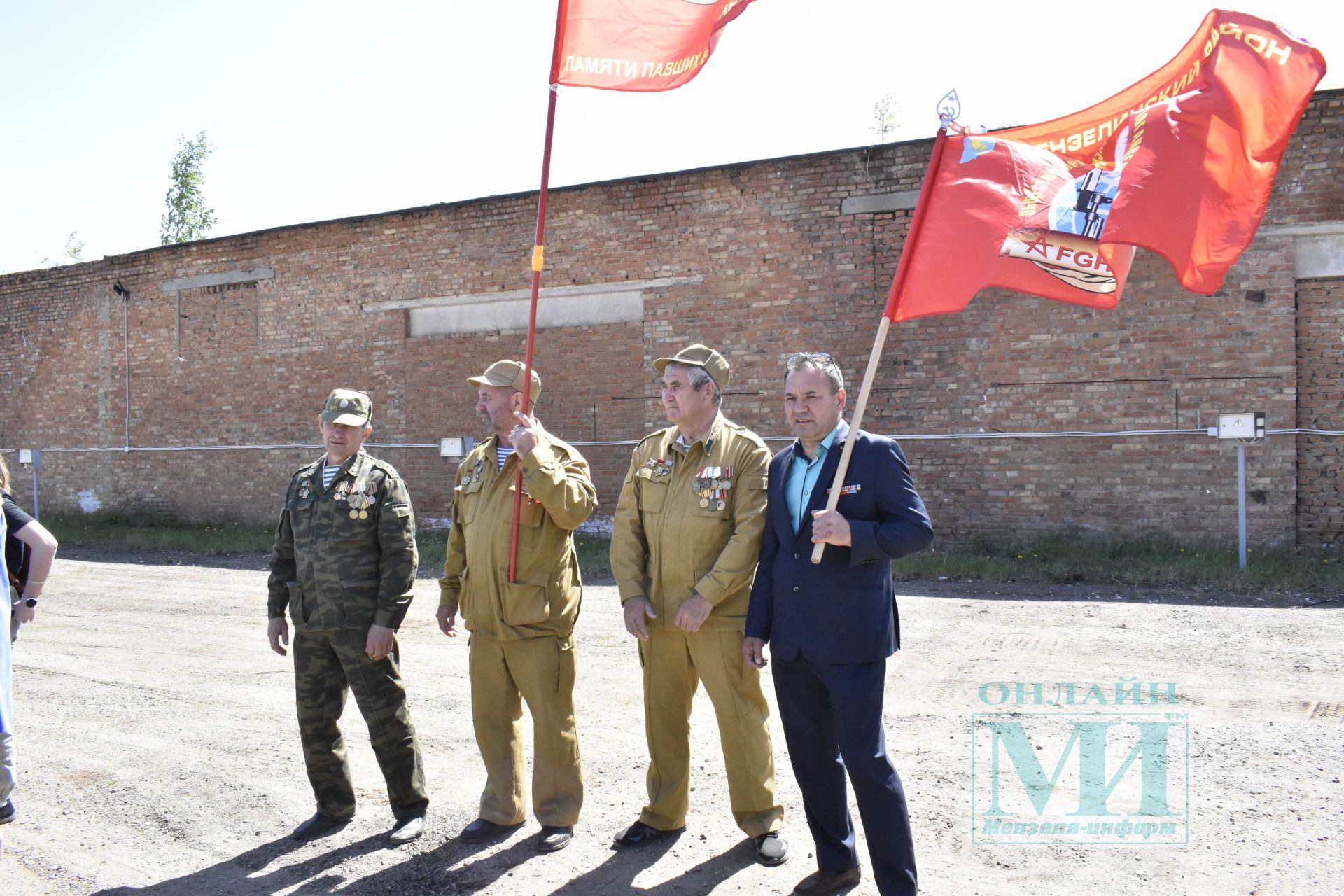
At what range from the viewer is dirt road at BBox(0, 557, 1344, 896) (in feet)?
11.8

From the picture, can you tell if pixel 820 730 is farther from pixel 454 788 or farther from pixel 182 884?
pixel 182 884

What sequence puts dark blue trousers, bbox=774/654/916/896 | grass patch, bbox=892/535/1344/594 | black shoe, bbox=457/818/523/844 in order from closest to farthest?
dark blue trousers, bbox=774/654/916/896, black shoe, bbox=457/818/523/844, grass patch, bbox=892/535/1344/594

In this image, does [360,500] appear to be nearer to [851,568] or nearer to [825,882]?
[851,568]

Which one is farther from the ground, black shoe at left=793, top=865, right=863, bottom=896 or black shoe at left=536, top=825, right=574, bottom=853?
black shoe at left=793, top=865, right=863, bottom=896

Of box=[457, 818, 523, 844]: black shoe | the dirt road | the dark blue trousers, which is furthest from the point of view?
box=[457, 818, 523, 844]: black shoe

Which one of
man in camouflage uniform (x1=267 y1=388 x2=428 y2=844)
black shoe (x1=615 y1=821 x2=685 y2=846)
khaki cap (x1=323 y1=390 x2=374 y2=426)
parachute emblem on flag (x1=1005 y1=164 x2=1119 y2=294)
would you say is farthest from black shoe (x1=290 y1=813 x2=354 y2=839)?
parachute emblem on flag (x1=1005 y1=164 x2=1119 y2=294)

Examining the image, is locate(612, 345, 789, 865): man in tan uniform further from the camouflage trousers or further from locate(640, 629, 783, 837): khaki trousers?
the camouflage trousers

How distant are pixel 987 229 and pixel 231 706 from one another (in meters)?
5.43

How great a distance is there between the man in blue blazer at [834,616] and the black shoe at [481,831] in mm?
1382

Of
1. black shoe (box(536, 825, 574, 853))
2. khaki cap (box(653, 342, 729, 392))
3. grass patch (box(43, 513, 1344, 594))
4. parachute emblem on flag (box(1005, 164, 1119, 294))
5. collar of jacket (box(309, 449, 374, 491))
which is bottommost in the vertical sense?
black shoe (box(536, 825, 574, 853))

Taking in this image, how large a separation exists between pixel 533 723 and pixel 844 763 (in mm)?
1344

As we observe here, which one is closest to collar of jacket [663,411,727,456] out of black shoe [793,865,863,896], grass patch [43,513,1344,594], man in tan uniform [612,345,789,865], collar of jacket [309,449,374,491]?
man in tan uniform [612,345,789,865]

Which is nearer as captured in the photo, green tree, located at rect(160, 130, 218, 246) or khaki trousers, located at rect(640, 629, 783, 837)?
khaki trousers, located at rect(640, 629, 783, 837)

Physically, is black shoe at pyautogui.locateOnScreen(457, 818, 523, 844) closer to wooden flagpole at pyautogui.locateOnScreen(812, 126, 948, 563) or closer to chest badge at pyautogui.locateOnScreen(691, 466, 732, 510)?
chest badge at pyautogui.locateOnScreen(691, 466, 732, 510)
